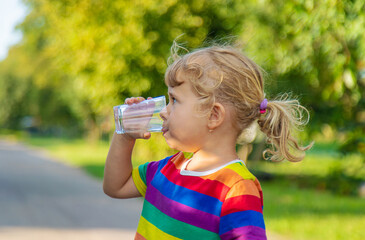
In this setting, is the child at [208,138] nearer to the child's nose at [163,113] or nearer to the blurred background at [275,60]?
the child's nose at [163,113]

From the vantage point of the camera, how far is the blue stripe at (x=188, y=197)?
1.50 metres

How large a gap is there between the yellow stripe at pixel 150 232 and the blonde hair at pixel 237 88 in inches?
15.4

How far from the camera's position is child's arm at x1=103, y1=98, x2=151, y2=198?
1.86 meters

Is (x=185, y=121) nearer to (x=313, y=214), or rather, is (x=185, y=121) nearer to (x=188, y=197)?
Result: (x=188, y=197)

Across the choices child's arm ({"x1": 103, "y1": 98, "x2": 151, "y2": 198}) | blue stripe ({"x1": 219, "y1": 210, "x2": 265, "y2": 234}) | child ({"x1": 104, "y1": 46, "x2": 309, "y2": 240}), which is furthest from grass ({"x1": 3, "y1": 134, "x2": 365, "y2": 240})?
blue stripe ({"x1": 219, "y1": 210, "x2": 265, "y2": 234})

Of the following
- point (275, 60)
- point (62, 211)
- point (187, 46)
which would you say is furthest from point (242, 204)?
point (62, 211)

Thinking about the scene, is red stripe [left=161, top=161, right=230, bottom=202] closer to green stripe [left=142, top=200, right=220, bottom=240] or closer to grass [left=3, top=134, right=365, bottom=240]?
green stripe [left=142, top=200, right=220, bottom=240]

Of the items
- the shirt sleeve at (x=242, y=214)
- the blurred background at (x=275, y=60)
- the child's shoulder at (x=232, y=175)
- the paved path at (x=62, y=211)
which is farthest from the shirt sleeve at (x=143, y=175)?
the paved path at (x=62, y=211)

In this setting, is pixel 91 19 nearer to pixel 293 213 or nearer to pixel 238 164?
pixel 293 213

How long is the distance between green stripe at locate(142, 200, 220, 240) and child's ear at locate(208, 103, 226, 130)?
0.31 meters

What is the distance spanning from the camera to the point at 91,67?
371 inches

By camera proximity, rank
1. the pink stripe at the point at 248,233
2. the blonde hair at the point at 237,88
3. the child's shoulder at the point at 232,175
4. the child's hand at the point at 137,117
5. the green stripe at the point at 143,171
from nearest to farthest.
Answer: the pink stripe at the point at 248,233 → the child's shoulder at the point at 232,175 → the blonde hair at the point at 237,88 → the child's hand at the point at 137,117 → the green stripe at the point at 143,171

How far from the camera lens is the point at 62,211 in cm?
814

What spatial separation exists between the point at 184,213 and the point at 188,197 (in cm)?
5
